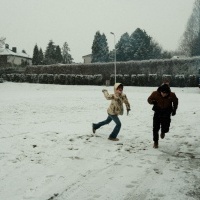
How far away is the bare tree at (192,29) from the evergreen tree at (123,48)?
12.6 m

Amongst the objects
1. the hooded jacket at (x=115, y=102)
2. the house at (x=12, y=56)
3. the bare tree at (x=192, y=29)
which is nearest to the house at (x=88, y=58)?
the house at (x=12, y=56)

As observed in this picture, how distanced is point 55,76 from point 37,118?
36771mm

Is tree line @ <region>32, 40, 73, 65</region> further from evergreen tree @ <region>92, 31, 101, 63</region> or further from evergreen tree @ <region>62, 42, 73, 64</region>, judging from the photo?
evergreen tree @ <region>92, 31, 101, 63</region>

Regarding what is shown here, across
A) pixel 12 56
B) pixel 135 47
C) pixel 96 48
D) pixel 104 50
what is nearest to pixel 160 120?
pixel 135 47

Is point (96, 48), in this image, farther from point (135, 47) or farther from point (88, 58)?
point (88, 58)

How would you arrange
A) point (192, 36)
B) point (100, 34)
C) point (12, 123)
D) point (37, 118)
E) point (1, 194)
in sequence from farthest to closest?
point (100, 34), point (192, 36), point (37, 118), point (12, 123), point (1, 194)

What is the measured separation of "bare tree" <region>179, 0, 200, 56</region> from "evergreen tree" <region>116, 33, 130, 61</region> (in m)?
12.6

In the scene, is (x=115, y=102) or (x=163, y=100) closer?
(x=163, y=100)

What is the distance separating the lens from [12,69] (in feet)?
190

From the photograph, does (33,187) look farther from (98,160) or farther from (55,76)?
(55,76)

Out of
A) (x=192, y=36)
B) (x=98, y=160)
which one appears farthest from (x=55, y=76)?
(x=98, y=160)

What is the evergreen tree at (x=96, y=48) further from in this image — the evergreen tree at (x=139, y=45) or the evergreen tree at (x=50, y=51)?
the evergreen tree at (x=50, y=51)

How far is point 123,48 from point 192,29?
15035 mm

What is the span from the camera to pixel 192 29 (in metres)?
64.9
